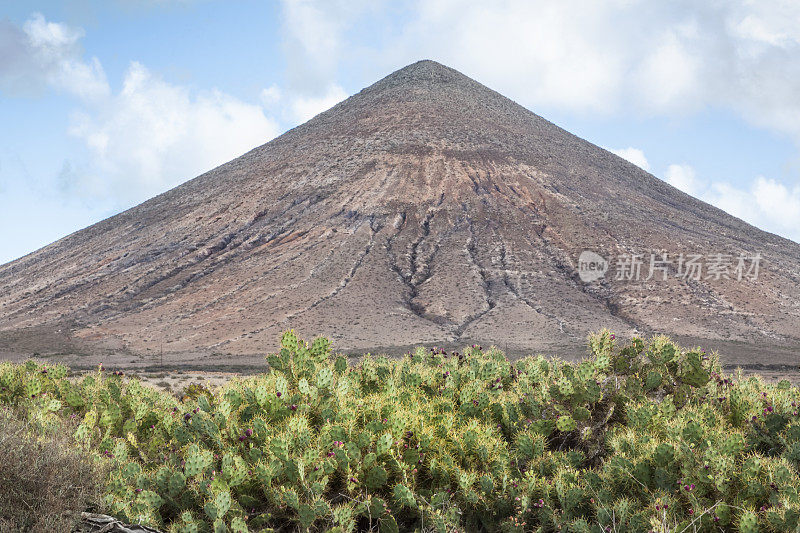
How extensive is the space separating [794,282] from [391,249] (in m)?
41.4

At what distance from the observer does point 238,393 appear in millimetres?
8711

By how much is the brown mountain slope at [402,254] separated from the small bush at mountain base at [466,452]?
36.0 metres

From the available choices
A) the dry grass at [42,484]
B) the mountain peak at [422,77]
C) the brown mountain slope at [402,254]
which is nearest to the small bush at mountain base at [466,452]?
the dry grass at [42,484]

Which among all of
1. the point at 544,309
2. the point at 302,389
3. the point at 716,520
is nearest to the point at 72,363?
the point at 544,309

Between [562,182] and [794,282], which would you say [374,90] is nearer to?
[562,182]

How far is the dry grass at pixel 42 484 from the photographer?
6.08 meters

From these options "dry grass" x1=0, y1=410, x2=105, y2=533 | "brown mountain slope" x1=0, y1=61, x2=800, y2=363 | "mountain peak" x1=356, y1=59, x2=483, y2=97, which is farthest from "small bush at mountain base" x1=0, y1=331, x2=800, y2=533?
"mountain peak" x1=356, y1=59, x2=483, y2=97

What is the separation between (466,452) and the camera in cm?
763

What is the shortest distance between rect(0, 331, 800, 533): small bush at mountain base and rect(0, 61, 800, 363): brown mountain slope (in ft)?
118

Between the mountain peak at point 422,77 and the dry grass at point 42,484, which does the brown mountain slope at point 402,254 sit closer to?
the mountain peak at point 422,77

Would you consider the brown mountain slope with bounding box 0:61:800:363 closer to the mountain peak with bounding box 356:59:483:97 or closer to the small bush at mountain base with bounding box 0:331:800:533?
the mountain peak with bounding box 356:59:483:97

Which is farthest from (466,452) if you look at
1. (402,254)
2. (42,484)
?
(402,254)

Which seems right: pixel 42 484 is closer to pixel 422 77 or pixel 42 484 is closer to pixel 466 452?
pixel 466 452

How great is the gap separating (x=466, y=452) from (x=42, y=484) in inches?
187
